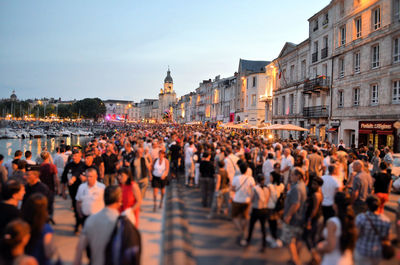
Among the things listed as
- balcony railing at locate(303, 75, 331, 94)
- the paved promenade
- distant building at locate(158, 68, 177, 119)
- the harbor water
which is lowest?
the harbor water

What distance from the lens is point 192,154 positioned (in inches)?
468

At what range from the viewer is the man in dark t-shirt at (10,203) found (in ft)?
13.1

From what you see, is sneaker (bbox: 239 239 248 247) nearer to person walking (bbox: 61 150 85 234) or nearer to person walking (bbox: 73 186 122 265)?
person walking (bbox: 73 186 122 265)

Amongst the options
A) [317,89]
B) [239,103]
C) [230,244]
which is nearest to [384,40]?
[317,89]

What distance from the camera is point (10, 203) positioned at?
4230mm

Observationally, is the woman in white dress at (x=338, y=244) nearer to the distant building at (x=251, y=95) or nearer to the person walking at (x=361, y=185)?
the person walking at (x=361, y=185)

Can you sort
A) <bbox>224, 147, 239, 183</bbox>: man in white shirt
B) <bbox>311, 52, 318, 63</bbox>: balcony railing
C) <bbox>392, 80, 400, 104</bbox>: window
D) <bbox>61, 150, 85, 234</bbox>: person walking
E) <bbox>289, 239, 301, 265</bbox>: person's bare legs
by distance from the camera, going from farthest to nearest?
1. <bbox>311, 52, 318, 63</bbox>: balcony railing
2. <bbox>392, 80, 400, 104</bbox>: window
3. <bbox>224, 147, 239, 183</bbox>: man in white shirt
4. <bbox>61, 150, 85, 234</bbox>: person walking
5. <bbox>289, 239, 301, 265</bbox>: person's bare legs

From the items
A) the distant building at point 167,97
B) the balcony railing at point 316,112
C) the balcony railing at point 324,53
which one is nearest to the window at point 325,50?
the balcony railing at point 324,53

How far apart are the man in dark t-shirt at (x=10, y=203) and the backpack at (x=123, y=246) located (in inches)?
64.8

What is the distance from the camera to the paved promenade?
5664 millimetres

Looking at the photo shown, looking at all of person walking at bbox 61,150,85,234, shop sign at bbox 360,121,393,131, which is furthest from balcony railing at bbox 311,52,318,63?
person walking at bbox 61,150,85,234

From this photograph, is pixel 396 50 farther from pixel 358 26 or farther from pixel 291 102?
pixel 291 102

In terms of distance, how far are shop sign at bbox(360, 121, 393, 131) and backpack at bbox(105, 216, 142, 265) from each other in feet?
67.7

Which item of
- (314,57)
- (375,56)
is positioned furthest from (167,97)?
(375,56)
